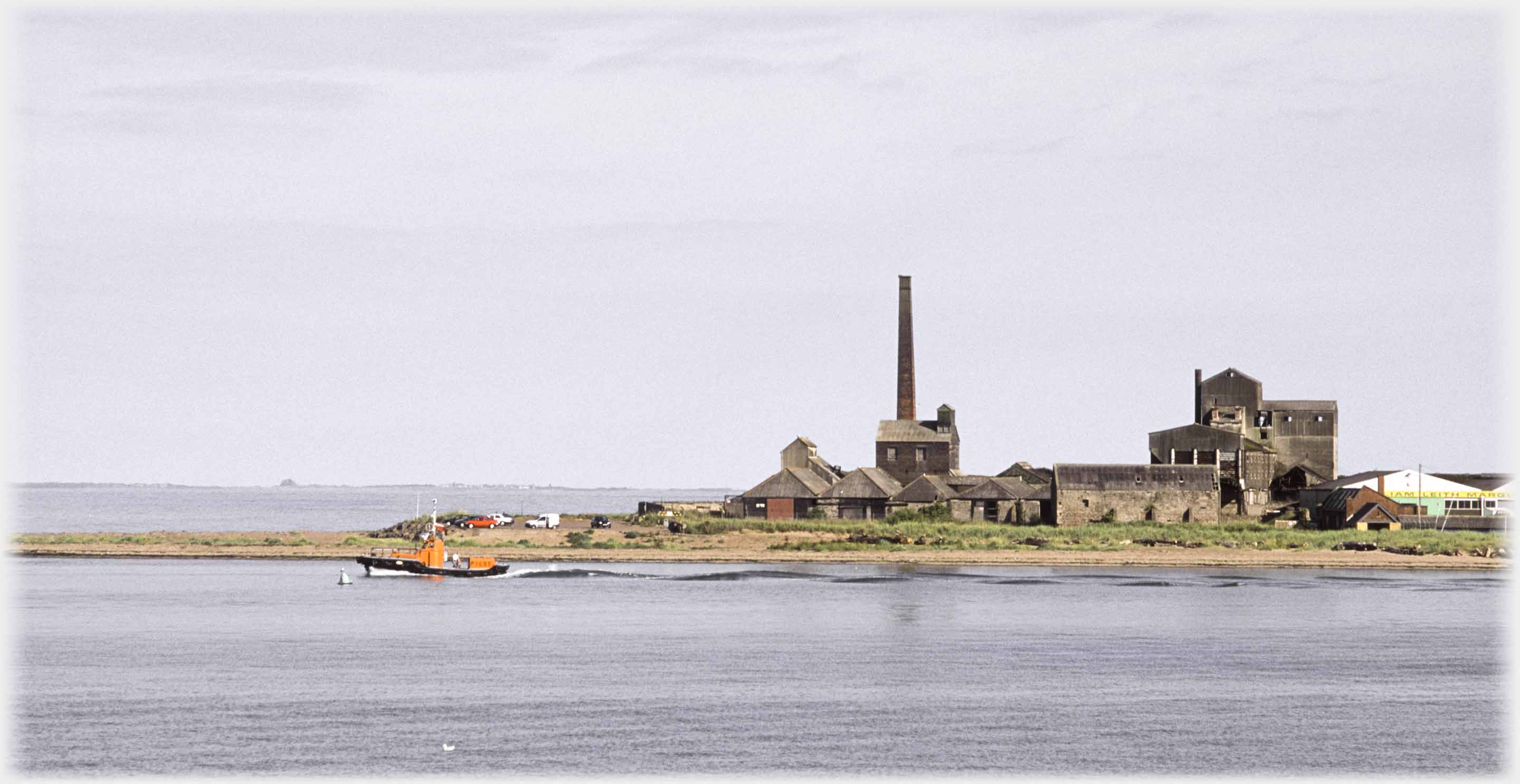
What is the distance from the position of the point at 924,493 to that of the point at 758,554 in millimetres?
17929

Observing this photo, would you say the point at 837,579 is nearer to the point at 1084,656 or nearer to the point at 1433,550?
the point at 1084,656

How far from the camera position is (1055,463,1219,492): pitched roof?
103m

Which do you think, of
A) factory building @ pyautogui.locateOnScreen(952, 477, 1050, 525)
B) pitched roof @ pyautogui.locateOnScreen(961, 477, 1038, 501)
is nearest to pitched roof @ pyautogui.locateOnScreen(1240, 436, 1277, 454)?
factory building @ pyautogui.locateOnScreen(952, 477, 1050, 525)

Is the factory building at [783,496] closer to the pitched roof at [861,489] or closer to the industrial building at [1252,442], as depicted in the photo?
the pitched roof at [861,489]

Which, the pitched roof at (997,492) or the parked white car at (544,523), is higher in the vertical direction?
the pitched roof at (997,492)

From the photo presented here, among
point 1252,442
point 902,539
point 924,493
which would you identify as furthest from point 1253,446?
point 902,539

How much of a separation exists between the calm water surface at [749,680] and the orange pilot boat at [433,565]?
303 centimetres

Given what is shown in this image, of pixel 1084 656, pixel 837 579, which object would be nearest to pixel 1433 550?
pixel 837 579

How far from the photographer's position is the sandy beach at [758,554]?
90250 mm

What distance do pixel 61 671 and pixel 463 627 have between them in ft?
47.1

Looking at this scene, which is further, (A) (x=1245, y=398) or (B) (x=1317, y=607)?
(A) (x=1245, y=398)

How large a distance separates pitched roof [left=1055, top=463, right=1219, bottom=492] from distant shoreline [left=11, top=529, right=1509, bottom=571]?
7.50 metres

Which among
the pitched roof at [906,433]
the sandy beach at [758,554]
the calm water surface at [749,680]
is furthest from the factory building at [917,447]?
the calm water surface at [749,680]

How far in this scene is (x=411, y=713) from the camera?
38.7 m
